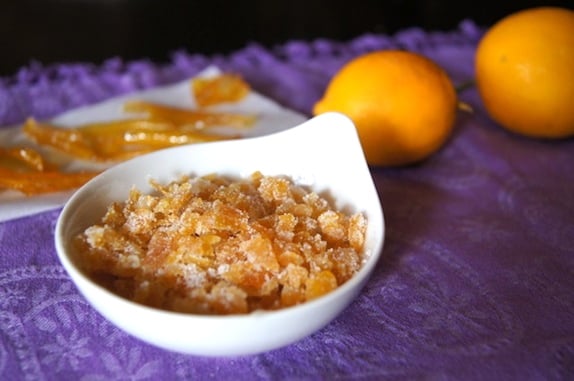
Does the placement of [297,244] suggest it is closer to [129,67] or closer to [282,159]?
[282,159]

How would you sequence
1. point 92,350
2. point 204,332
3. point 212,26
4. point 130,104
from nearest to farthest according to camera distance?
point 204,332 < point 92,350 < point 130,104 < point 212,26

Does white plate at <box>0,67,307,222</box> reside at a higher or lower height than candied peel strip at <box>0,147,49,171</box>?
lower

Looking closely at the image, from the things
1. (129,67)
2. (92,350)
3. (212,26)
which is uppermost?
(92,350)

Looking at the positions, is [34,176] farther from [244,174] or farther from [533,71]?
[533,71]

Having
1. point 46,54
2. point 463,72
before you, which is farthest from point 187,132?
point 46,54

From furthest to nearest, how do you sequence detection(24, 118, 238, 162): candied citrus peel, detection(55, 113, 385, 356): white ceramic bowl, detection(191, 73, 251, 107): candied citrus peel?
detection(191, 73, 251, 107): candied citrus peel, detection(24, 118, 238, 162): candied citrus peel, detection(55, 113, 385, 356): white ceramic bowl

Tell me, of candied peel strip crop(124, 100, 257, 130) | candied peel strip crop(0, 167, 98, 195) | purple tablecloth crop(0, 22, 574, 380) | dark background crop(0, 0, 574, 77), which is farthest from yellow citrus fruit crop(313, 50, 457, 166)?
dark background crop(0, 0, 574, 77)

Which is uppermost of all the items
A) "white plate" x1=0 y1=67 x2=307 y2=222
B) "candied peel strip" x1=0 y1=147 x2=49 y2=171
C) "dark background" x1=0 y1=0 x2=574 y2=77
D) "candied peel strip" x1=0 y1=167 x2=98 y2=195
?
"candied peel strip" x1=0 y1=167 x2=98 y2=195

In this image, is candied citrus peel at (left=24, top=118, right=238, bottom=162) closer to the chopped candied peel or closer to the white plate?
the white plate
